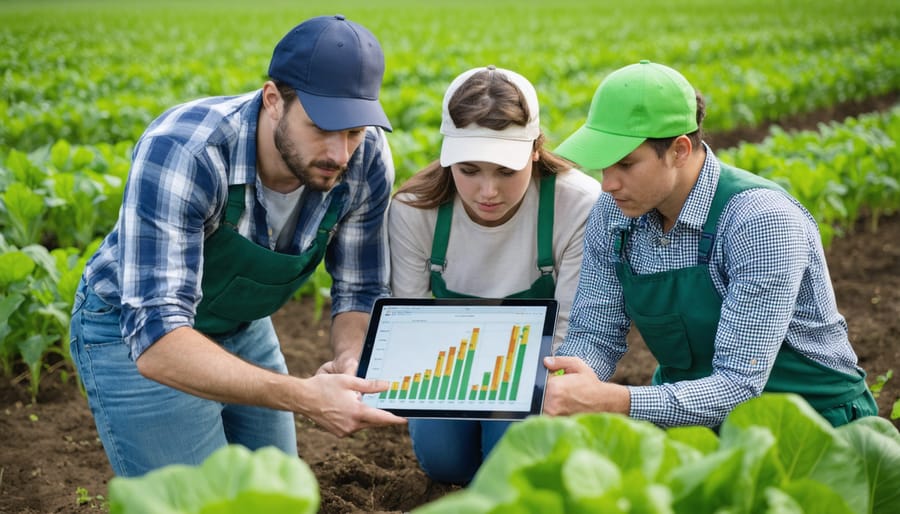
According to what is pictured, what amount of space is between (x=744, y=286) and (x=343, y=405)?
1.07 meters

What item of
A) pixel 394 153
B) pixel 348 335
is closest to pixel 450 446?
pixel 348 335

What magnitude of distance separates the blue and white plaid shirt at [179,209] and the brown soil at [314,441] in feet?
3.44

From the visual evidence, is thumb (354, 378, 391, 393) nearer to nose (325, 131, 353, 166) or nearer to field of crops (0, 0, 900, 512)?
nose (325, 131, 353, 166)

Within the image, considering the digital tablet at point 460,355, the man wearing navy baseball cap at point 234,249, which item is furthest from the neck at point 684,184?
the man wearing navy baseball cap at point 234,249

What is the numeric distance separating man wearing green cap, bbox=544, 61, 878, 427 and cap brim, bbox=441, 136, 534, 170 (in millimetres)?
273

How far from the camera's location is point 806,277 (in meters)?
2.52

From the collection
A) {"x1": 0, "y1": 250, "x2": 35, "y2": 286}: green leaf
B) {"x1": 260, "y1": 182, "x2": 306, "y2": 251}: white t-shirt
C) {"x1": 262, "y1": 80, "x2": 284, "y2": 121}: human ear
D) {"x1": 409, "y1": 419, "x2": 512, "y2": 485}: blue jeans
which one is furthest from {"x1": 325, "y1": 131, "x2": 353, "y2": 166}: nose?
{"x1": 0, "y1": 250, "x2": 35, "y2": 286}: green leaf

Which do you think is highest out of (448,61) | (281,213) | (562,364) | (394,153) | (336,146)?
(336,146)

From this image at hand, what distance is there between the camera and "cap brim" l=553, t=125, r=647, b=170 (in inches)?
92.9

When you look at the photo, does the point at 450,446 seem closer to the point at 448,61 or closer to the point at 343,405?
the point at 343,405

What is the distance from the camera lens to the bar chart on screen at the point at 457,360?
2.50m

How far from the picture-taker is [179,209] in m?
2.54

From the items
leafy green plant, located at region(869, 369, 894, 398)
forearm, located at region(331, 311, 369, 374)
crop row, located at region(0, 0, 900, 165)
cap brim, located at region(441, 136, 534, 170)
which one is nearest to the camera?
cap brim, located at region(441, 136, 534, 170)

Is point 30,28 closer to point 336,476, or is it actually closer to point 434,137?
point 434,137
